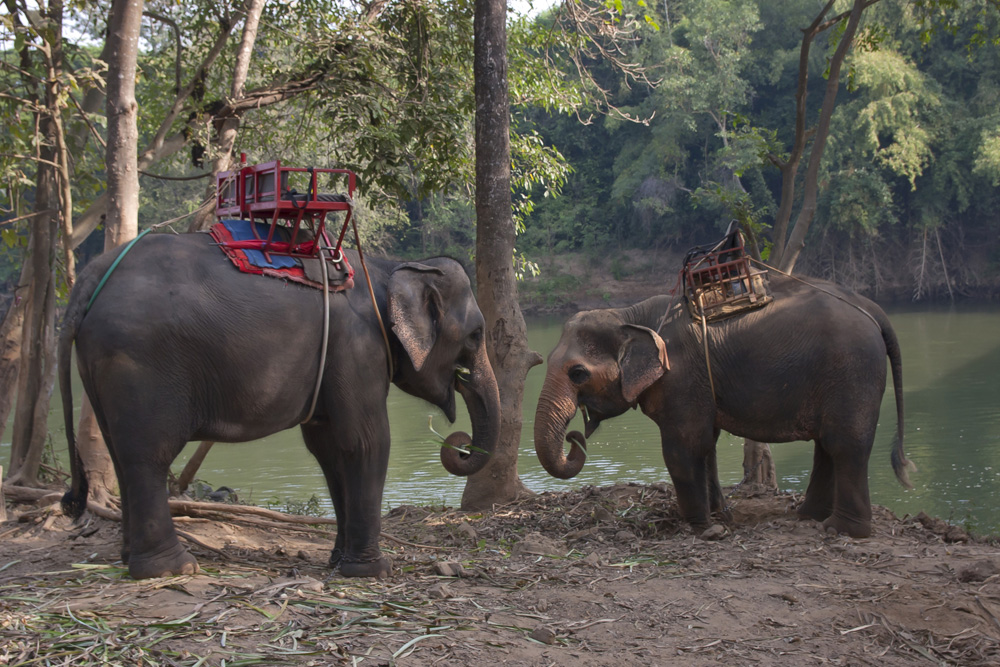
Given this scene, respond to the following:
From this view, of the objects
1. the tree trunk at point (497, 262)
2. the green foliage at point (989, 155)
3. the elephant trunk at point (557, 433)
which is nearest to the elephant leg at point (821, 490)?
the elephant trunk at point (557, 433)

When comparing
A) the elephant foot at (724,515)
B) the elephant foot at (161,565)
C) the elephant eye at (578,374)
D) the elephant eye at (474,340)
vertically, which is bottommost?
the elephant foot at (724,515)

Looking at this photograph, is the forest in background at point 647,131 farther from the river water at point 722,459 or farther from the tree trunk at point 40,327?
the river water at point 722,459

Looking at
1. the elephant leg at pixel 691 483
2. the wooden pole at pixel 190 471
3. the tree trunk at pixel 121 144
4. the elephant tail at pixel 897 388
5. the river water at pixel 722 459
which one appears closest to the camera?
the tree trunk at pixel 121 144

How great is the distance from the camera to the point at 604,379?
5547 millimetres

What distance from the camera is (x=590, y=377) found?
555 cm

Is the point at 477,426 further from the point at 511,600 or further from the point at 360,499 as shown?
the point at 511,600

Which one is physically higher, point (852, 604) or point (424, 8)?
point (424, 8)

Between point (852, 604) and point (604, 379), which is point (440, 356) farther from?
point (852, 604)

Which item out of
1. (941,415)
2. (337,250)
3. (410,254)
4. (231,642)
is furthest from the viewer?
(410,254)

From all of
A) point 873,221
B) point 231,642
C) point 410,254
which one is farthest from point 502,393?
point 410,254

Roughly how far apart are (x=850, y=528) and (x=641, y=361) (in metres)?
1.45

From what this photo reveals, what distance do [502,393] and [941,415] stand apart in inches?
359

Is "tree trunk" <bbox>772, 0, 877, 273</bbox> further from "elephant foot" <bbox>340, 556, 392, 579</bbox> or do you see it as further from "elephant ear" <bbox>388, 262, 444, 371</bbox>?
"elephant foot" <bbox>340, 556, 392, 579</bbox>

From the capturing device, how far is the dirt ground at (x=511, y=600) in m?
3.12
